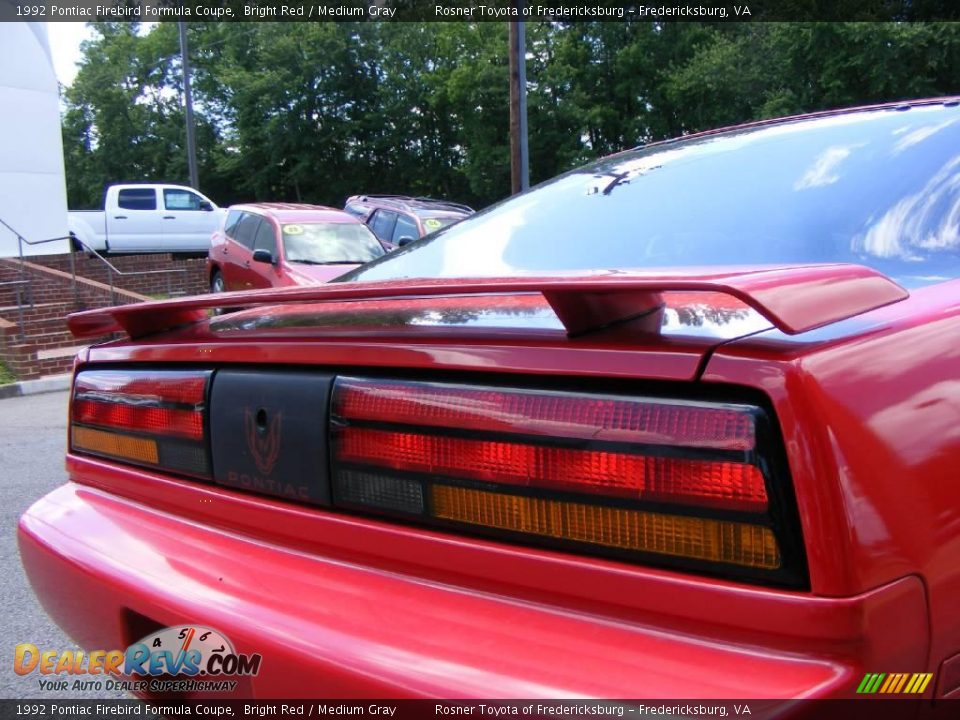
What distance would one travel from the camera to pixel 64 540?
6.15 ft

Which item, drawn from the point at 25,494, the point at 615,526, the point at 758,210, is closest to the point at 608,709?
the point at 615,526

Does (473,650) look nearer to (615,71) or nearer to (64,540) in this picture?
(64,540)

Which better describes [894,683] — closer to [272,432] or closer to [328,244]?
[272,432]

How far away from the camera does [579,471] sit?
4.06 ft

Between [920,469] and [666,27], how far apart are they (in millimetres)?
34821

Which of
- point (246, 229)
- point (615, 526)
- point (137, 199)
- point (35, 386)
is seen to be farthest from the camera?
point (137, 199)

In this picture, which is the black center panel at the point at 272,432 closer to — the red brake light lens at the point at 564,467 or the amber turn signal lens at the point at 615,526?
the red brake light lens at the point at 564,467

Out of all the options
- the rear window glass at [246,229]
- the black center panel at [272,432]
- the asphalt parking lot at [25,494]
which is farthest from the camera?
the rear window glass at [246,229]

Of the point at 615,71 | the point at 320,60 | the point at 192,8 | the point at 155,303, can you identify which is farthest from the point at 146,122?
the point at 155,303

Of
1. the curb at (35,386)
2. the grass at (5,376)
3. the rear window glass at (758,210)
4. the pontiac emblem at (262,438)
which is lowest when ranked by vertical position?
the curb at (35,386)

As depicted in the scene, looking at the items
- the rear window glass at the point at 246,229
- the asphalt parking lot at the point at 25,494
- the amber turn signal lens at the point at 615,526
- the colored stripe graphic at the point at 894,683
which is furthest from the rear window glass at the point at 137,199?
the colored stripe graphic at the point at 894,683

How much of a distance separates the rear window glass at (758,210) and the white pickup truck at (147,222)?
18.9 meters

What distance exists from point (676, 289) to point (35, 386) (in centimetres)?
1078

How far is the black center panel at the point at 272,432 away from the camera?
1542mm
